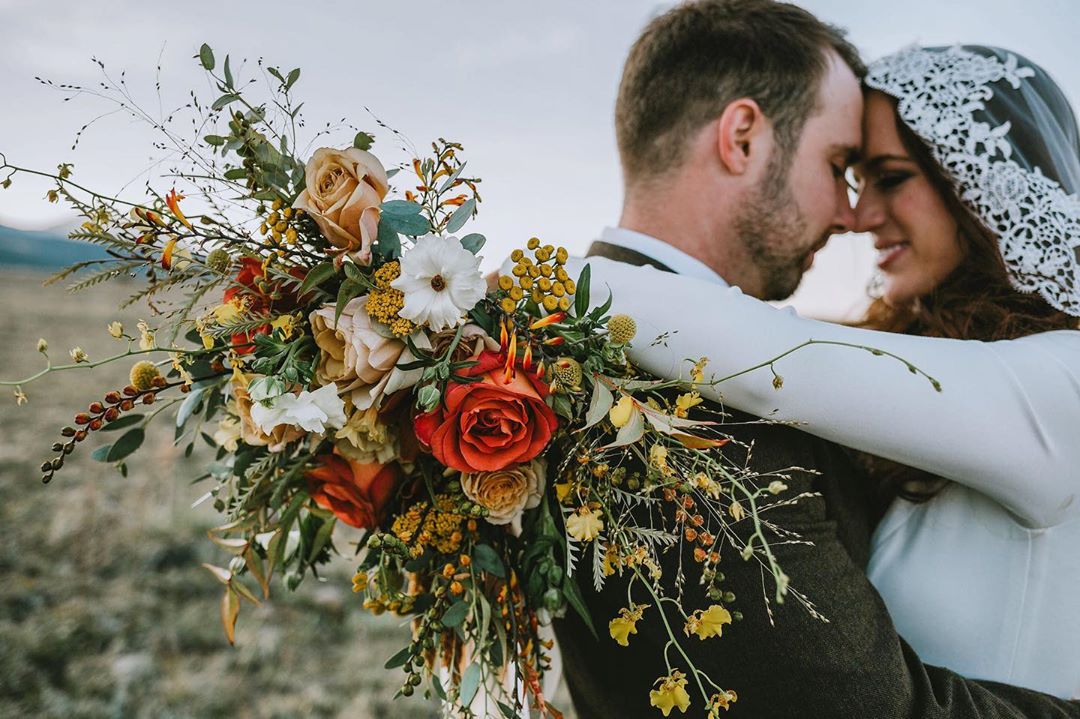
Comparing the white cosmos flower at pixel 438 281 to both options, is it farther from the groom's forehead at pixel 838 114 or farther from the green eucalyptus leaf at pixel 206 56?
the groom's forehead at pixel 838 114

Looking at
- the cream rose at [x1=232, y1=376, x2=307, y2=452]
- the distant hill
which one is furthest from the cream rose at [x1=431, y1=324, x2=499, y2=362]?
the distant hill

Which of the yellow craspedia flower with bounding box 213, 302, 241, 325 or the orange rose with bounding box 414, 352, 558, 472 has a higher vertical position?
the yellow craspedia flower with bounding box 213, 302, 241, 325

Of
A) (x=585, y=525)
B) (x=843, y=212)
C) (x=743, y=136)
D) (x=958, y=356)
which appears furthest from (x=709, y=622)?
(x=843, y=212)

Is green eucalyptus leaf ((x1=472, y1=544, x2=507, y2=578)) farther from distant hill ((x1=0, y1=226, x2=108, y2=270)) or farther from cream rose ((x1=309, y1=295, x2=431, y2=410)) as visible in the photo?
distant hill ((x1=0, y1=226, x2=108, y2=270))

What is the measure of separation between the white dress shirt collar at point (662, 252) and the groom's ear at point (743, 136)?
1.15 feet

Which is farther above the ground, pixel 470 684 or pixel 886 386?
pixel 886 386

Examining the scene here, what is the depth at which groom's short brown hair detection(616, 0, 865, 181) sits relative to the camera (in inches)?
79.8

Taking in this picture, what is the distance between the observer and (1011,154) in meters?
1.78

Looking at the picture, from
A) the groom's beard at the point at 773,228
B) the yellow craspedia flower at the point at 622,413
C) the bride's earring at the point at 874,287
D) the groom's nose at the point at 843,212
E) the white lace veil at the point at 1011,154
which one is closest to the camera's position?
the yellow craspedia flower at the point at 622,413

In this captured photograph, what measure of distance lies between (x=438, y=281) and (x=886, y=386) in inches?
31.4

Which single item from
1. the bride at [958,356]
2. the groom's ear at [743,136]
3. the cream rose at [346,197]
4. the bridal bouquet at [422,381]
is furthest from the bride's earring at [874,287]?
the cream rose at [346,197]

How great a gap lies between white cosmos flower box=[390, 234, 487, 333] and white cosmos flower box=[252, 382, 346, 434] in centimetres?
16

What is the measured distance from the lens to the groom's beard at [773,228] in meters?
1.99

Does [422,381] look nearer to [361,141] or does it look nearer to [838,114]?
[361,141]
